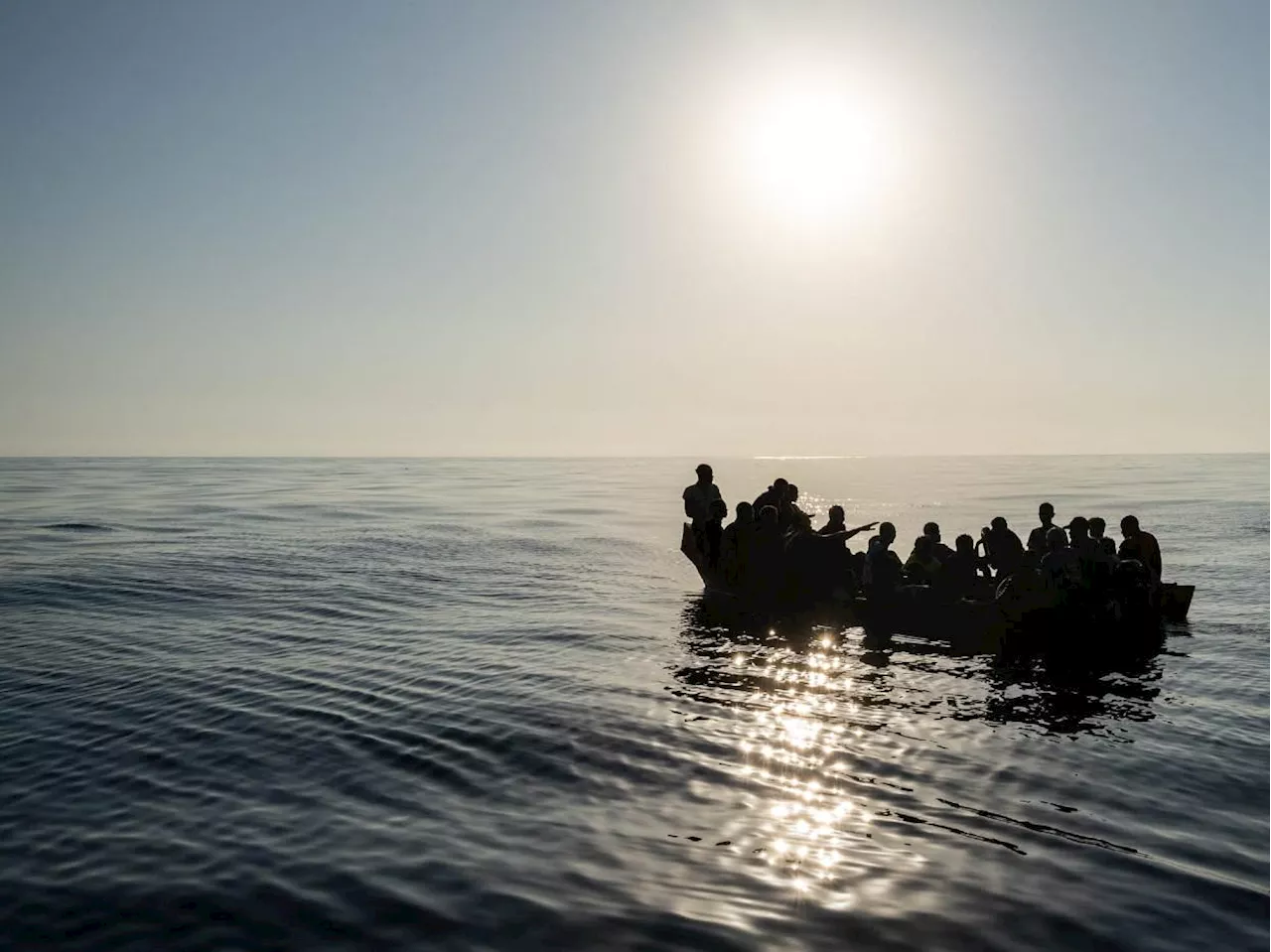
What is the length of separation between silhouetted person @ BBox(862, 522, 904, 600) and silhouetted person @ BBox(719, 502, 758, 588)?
132 inches

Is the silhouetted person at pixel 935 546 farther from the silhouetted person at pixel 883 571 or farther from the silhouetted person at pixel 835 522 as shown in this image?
the silhouetted person at pixel 835 522

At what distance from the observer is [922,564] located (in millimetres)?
20516

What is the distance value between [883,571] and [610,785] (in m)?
11.9

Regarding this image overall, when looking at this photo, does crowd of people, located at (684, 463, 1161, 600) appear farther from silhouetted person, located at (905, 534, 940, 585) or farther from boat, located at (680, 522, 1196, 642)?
boat, located at (680, 522, 1196, 642)

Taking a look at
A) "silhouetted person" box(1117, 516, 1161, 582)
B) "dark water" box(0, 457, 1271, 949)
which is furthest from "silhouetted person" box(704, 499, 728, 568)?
"silhouetted person" box(1117, 516, 1161, 582)

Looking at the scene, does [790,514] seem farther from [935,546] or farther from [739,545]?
[935,546]

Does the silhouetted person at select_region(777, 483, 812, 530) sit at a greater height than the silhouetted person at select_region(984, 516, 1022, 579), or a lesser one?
greater

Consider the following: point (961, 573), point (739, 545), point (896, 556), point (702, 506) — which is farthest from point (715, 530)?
point (961, 573)

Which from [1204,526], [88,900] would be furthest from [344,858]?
[1204,526]

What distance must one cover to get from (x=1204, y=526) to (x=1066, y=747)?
43771mm

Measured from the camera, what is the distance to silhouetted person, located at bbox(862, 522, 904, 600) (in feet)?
64.2

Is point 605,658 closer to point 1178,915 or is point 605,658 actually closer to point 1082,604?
point 1082,604

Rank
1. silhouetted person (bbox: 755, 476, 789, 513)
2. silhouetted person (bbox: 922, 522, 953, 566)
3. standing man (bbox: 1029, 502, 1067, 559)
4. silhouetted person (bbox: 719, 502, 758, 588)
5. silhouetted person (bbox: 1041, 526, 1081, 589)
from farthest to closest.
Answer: silhouetted person (bbox: 755, 476, 789, 513) → silhouetted person (bbox: 719, 502, 758, 588) → silhouetted person (bbox: 922, 522, 953, 566) → standing man (bbox: 1029, 502, 1067, 559) → silhouetted person (bbox: 1041, 526, 1081, 589)

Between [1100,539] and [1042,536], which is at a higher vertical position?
[1100,539]
